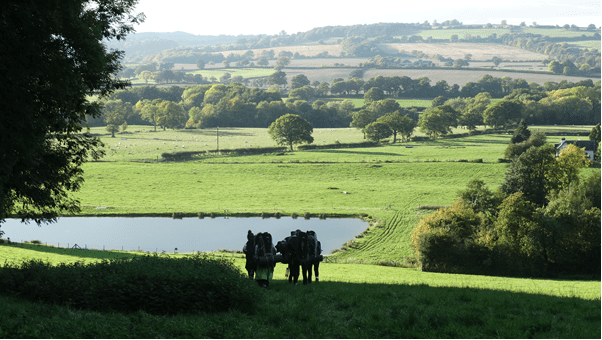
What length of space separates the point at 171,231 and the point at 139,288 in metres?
44.4

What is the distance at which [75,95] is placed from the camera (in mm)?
17016

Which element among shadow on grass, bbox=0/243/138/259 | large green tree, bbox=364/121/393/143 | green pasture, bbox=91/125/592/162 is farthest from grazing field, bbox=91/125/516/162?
shadow on grass, bbox=0/243/138/259

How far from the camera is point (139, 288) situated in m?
12.9

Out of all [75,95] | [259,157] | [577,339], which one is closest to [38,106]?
[75,95]

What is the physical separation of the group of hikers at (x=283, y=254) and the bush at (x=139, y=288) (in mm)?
3597

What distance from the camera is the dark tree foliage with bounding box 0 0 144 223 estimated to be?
15281 millimetres

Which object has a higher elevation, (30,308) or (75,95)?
(75,95)

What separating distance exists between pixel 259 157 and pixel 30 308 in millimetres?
92650

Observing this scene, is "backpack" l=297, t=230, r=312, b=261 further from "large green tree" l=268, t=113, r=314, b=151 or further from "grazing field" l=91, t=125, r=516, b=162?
"large green tree" l=268, t=113, r=314, b=151

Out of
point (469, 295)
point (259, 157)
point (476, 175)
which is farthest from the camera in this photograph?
point (259, 157)

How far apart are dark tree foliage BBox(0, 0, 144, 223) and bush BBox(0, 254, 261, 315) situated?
168 inches

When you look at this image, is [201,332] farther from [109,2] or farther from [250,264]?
[109,2]

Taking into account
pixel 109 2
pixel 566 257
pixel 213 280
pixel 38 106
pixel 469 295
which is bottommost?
pixel 566 257

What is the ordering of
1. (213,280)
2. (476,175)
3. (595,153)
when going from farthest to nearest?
(595,153)
(476,175)
(213,280)
